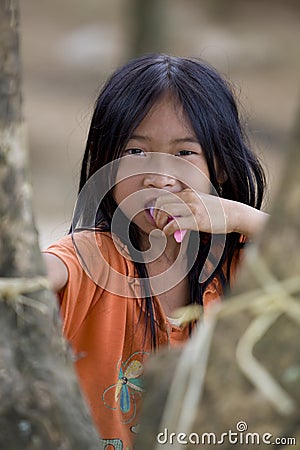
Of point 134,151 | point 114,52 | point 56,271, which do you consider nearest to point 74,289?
point 56,271

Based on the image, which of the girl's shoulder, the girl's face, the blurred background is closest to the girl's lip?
the girl's face

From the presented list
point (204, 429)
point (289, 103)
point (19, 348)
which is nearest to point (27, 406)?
point (19, 348)

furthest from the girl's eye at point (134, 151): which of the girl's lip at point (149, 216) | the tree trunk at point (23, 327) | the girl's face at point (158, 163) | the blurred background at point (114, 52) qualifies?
the blurred background at point (114, 52)

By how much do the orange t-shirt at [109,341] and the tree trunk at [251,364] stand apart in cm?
84

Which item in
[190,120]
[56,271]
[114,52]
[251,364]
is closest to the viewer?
[251,364]

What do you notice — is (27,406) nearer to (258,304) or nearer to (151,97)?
(258,304)

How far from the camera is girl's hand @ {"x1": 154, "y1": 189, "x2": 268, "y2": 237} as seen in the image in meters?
1.68

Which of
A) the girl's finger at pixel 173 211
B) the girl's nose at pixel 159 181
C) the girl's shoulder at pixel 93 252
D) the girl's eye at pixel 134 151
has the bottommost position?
the girl's shoulder at pixel 93 252

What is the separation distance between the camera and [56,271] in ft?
5.23

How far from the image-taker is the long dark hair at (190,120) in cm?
183

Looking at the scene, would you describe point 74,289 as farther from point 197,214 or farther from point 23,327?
point 23,327

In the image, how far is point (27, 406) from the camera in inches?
34.4

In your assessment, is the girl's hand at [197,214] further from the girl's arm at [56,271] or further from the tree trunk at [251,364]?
the tree trunk at [251,364]

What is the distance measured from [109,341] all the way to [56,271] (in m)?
0.21
